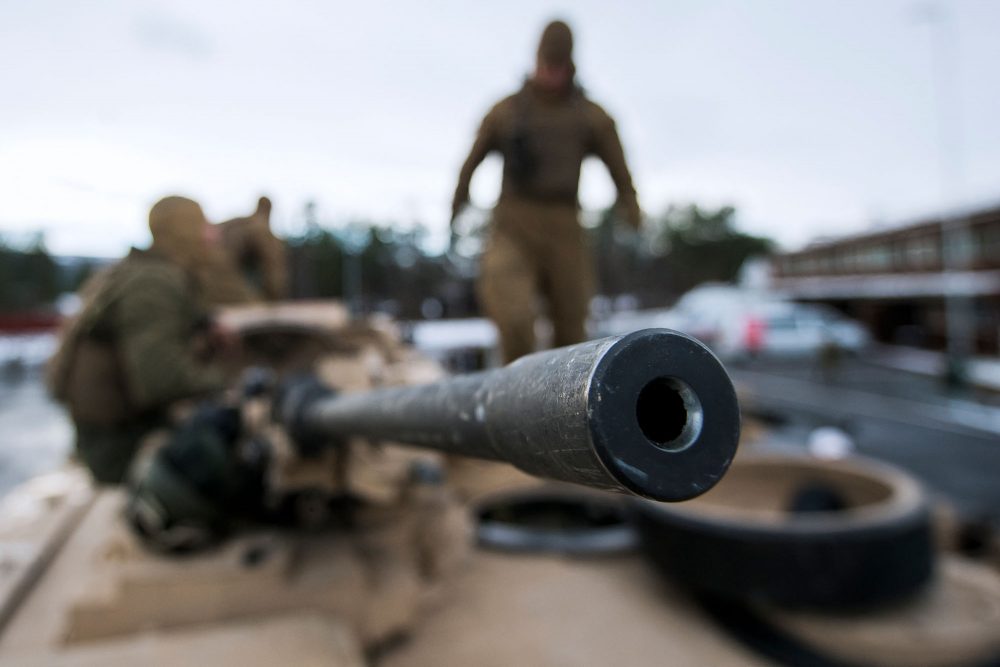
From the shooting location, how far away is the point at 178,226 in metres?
2.63

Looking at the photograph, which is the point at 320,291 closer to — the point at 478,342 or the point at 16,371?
the point at 478,342

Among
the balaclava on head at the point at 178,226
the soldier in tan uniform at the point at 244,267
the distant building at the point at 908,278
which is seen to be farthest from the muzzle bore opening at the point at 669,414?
the distant building at the point at 908,278

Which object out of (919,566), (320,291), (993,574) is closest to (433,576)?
(919,566)

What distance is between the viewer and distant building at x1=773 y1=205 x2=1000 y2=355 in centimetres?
2088

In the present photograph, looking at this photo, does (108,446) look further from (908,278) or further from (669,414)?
(908,278)

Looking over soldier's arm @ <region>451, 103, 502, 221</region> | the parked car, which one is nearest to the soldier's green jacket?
soldier's arm @ <region>451, 103, 502, 221</region>

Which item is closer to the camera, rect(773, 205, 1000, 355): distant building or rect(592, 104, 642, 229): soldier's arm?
rect(592, 104, 642, 229): soldier's arm

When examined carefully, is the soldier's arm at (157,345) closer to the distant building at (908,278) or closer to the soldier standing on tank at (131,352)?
the soldier standing on tank at (131,352)

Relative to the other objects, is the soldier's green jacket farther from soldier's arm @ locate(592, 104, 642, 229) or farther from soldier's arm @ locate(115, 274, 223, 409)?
soldier's arm @ locate(592, 104, 642, 229)

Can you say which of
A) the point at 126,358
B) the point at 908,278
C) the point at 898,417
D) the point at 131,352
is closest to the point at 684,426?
the point at 131,352

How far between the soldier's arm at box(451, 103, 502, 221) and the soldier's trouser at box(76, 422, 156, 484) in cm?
188

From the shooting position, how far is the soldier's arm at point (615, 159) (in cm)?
337

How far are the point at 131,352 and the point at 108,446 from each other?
0.77 metres

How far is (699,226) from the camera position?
4109 cm
